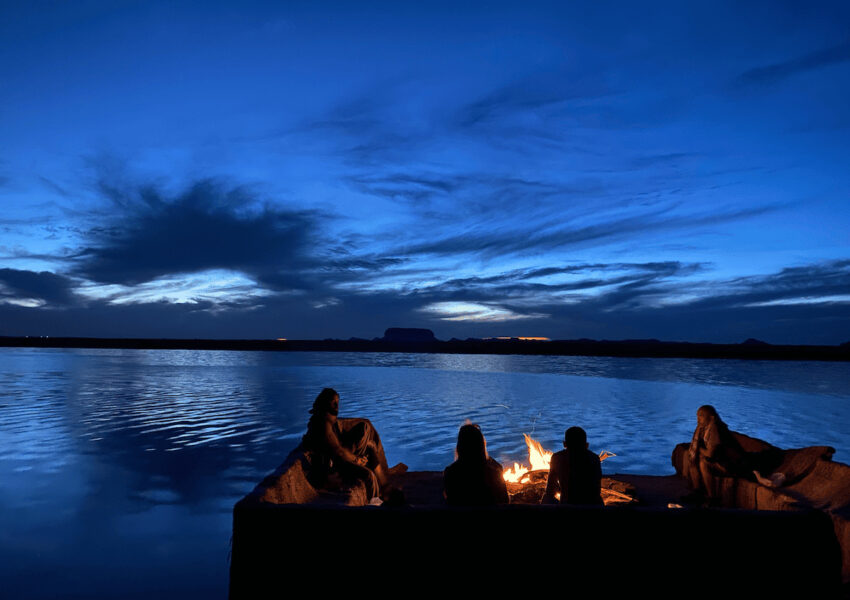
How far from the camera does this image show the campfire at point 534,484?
22.4 ft

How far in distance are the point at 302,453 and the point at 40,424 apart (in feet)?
44.5

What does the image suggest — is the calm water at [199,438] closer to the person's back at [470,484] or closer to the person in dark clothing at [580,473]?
the person's back at [470,484]

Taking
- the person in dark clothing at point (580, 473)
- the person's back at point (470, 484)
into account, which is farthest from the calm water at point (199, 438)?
the person in dark clothing at point (580, 473)

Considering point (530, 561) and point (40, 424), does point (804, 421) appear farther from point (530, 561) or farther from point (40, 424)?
point (40, 424)

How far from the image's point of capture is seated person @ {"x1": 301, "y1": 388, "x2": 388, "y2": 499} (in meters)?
6.54

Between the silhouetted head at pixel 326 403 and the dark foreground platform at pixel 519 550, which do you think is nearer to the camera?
the dark foreground platform at pixel 519 550

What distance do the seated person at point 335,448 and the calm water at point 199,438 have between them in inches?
69.7

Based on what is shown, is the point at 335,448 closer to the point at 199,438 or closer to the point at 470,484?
the point at 470,484

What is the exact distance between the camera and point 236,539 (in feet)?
12.4

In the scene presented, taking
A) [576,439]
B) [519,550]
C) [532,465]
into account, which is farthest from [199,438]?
[519,550]

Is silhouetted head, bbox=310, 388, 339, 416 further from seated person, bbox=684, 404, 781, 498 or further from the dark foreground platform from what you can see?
seated person, bbox=684, 404, 781, 498

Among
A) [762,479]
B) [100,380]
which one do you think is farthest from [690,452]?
[100,380]

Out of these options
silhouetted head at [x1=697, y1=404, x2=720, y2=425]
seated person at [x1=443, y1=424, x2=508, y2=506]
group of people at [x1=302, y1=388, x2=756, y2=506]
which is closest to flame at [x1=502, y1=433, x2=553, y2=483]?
group of people at [x1=302, y1=388, x2=756, y2=506]

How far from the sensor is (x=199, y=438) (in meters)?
14.6
